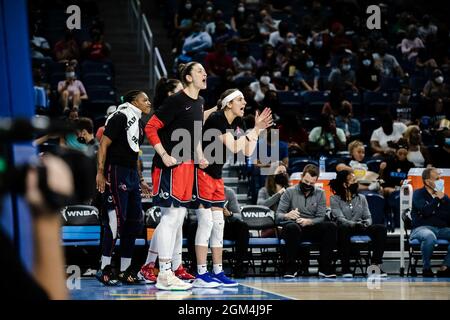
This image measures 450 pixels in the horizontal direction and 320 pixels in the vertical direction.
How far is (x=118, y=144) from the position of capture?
26.5 ft

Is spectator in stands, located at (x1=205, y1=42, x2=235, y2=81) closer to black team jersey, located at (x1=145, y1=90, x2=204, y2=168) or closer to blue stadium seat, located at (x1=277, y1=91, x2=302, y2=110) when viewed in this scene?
blue stadium seat, located at (x1=277, y1=91, x2=302, y2=110)

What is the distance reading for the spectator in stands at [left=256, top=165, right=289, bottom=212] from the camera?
10.5m

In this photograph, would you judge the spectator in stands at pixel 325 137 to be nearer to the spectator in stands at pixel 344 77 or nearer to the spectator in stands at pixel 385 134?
the spectator in stands at pixel 385 134

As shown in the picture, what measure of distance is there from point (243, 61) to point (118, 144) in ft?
25.3

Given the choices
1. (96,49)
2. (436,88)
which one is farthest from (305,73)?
(96,49)

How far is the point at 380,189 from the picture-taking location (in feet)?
37.9

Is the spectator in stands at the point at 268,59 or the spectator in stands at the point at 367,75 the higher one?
the spectator in stands at the point at 268,59

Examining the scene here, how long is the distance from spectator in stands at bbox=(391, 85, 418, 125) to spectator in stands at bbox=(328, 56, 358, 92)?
0.82 m

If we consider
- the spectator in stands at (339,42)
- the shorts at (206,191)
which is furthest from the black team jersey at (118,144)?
the spectator in stands at (339,42)

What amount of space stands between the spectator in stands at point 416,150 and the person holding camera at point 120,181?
528 centimetres

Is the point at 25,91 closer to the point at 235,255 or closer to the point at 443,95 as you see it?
the point at 235,255

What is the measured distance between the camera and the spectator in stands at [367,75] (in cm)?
1544
